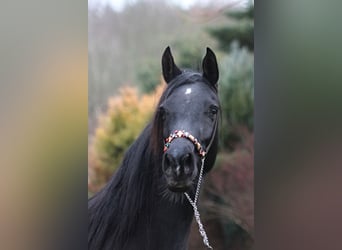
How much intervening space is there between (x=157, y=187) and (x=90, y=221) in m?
0.46

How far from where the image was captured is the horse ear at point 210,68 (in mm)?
3082

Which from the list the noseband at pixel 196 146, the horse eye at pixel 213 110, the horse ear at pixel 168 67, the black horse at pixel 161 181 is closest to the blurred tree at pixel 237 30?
the black horse at pixel 161 181

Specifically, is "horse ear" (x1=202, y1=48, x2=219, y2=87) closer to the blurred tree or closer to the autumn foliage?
the blurred tree

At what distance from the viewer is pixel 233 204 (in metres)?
3.26

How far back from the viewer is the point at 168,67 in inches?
123

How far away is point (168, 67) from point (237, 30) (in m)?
0.52

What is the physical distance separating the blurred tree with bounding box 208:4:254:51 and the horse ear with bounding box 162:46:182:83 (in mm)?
321

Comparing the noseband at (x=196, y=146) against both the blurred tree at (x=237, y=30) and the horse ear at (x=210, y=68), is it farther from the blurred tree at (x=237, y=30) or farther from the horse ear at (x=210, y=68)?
the blurred tree at (x=237, y=30)

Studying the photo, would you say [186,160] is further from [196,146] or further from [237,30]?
[237,30]

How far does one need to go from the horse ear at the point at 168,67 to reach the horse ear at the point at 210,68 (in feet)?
0.51

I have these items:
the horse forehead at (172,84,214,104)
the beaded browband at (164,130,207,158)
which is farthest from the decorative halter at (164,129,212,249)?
the horse forehead at (172,84,214,104)

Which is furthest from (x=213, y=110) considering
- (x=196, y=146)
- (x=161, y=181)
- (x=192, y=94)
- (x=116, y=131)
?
(x=116, y=131)
